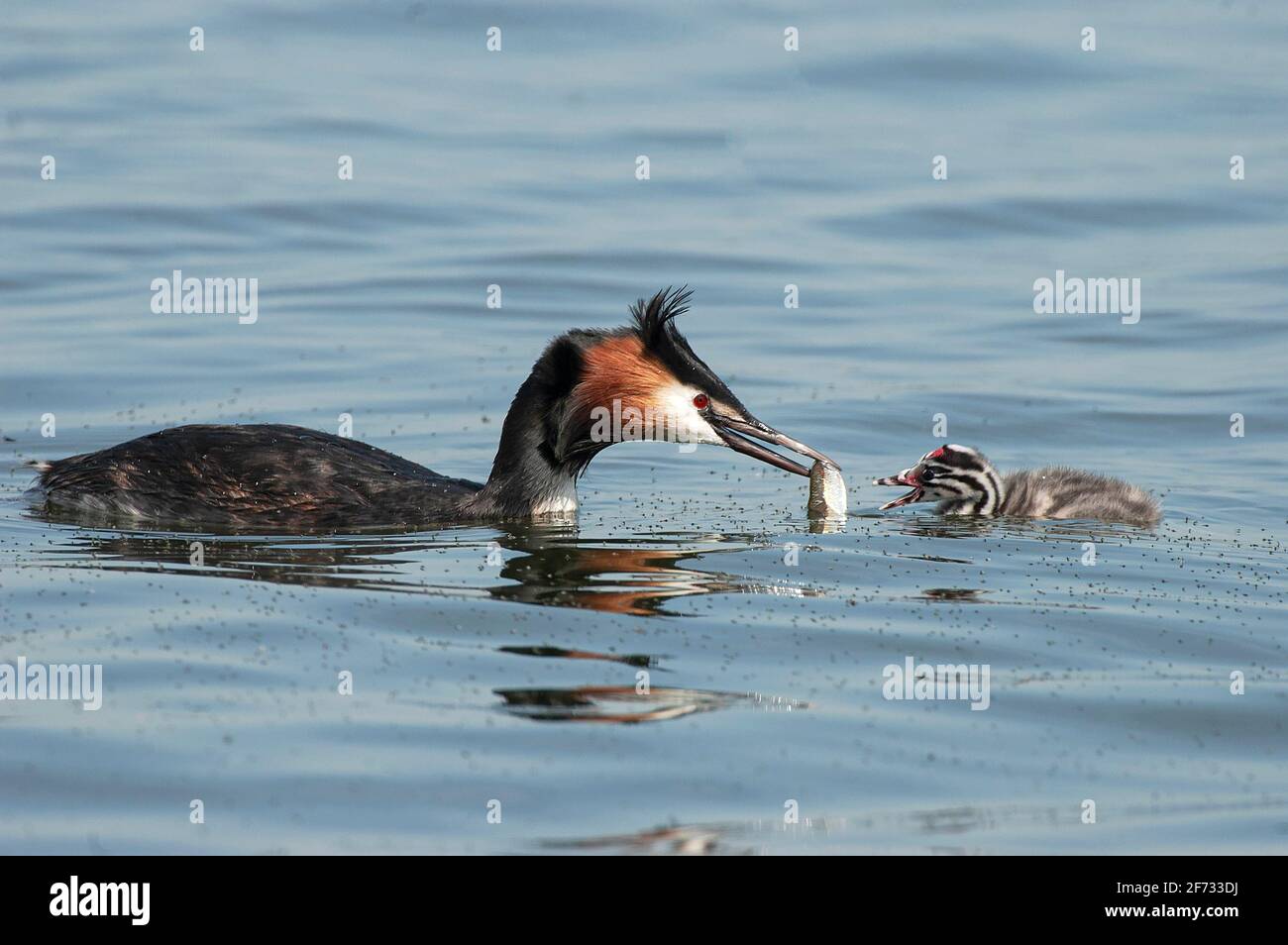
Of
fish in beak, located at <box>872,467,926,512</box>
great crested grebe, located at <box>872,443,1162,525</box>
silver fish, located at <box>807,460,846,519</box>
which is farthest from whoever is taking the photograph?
fish in beak, located at <box>872,467,926,512</box>

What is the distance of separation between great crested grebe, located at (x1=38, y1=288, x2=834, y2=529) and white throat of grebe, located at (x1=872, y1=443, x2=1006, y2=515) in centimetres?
144

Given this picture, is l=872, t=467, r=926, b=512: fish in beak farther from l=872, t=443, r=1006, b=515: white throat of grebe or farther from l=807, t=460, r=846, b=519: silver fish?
l=807, t=460, r=846, b=519: silver fish

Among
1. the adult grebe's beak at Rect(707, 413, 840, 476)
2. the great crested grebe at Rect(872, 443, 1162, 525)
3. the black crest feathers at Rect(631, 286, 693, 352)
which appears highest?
the black crest feathers at Rect(631, 286, 693, 352)

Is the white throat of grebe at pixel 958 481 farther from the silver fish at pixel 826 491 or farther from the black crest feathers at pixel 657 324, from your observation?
the black crest feathers at pixel 657 324

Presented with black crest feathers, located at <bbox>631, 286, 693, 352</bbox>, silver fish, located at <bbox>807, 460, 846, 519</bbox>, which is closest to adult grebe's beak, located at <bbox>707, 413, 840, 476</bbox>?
silver fish, located at <bbox>807, 460, 846, 519</bbox>

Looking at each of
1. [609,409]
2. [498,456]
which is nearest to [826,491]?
[609,409]

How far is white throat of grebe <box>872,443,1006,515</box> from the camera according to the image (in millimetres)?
13203

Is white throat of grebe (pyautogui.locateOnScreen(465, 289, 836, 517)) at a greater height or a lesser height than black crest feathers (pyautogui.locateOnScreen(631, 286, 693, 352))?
lesser

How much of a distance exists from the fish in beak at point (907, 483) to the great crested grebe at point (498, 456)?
1323 millimetres

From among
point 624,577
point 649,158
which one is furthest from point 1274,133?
point 624,577

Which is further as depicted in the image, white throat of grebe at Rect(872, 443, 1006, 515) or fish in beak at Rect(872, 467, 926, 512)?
fish in beak at Rect(872, 467, 926, 512)

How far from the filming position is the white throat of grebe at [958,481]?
43.3ft

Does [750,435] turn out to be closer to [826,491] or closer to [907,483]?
[826,491]

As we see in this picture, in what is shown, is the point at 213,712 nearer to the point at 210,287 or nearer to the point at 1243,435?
the point at 1243,435
